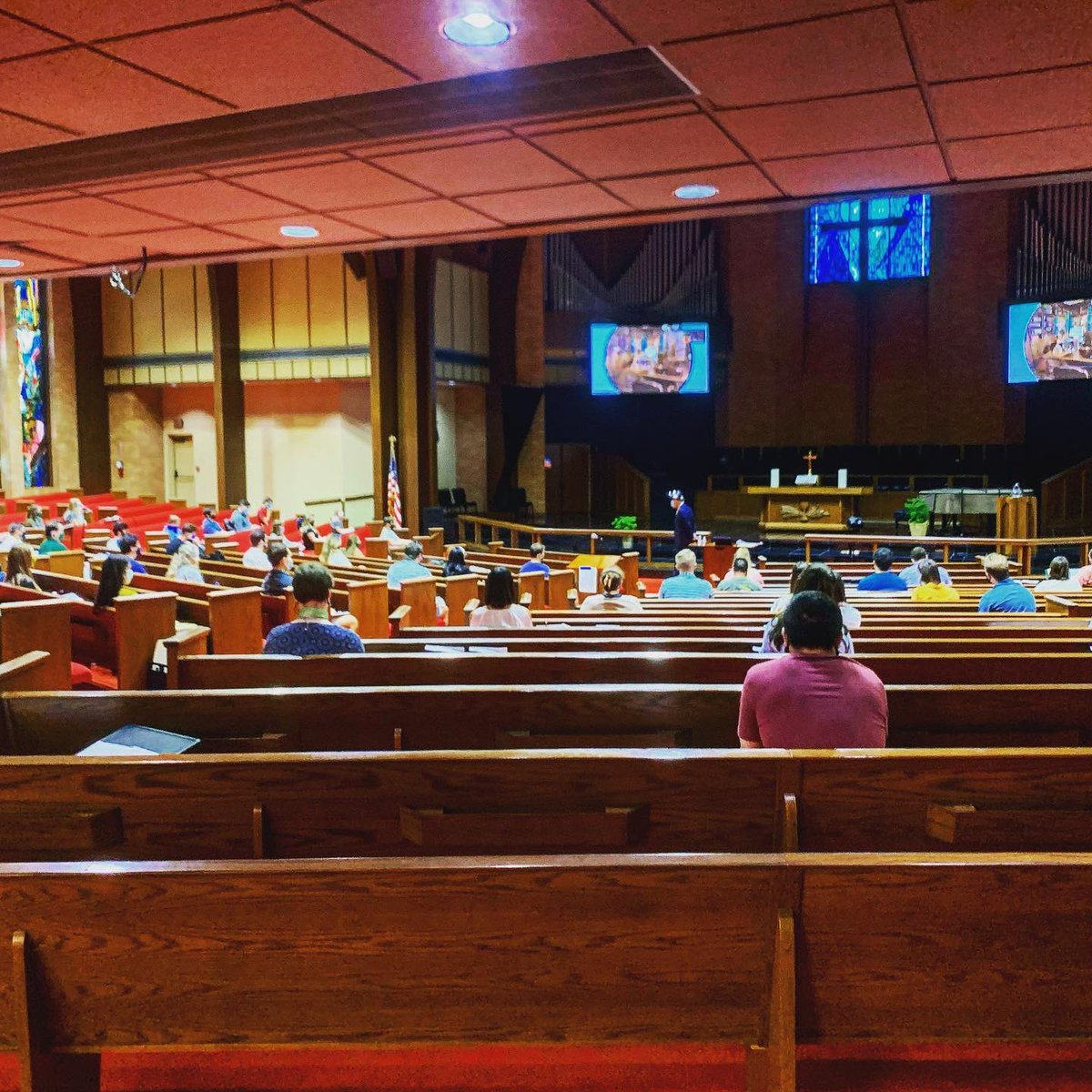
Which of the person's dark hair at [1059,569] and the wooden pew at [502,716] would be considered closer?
the wooden pew at [502,716]

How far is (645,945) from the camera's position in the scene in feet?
5.32

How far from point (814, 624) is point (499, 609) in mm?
2673

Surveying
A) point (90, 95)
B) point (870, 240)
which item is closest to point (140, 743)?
point (90, 95)

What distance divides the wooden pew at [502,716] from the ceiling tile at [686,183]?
2634 mm

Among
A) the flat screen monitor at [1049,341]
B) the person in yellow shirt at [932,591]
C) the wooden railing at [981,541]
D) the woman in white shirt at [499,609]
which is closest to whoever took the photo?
the woman in white shirt at [499,609]

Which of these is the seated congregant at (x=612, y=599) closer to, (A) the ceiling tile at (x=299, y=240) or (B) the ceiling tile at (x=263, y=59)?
(A) the ceiling tile at (x=299, y=240)

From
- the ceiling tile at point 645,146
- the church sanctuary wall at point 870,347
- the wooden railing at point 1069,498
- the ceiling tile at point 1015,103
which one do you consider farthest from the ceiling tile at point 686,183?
the church sanctuary wall at point 870,347

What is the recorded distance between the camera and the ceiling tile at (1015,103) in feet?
11.1

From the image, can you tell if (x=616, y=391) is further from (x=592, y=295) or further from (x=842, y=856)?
(x=842, y=856)

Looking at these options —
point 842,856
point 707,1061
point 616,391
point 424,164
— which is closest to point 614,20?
point 424,164

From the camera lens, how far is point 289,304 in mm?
17000

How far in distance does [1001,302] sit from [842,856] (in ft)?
54.2

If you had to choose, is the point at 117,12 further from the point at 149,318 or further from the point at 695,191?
the point at 149,318

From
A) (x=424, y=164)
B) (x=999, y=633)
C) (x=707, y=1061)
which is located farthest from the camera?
(x=999, y=633)
